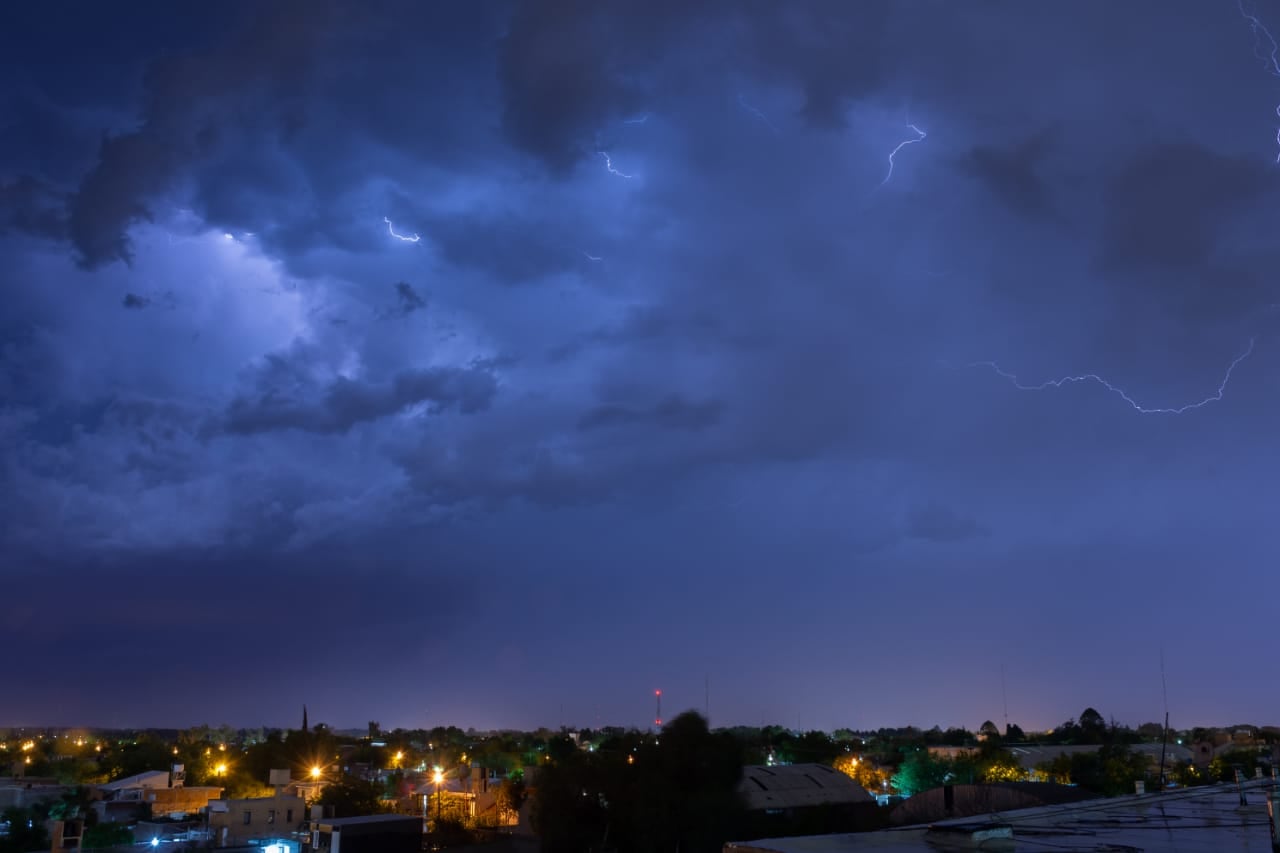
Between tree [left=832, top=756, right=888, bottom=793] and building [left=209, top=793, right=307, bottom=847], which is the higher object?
building [left=209, top=793, right=307, bottom=847]

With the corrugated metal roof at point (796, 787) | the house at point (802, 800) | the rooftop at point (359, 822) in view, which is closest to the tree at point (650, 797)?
the house at point (802, 800)

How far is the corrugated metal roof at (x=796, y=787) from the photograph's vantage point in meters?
38.9

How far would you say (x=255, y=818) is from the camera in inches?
1483

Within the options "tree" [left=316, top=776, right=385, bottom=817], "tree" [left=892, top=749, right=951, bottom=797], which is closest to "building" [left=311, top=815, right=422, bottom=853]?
"tree" [left=316, top=776, right=385, bottom=817]

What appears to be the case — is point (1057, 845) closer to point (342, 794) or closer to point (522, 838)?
point (522, 838)

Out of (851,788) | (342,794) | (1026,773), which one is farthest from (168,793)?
(1026,773)

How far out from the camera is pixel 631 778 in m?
34.5

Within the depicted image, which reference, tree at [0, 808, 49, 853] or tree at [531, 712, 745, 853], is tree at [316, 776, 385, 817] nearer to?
tree at [0, 808, 49, 853]

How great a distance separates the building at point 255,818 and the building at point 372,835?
4.44 m

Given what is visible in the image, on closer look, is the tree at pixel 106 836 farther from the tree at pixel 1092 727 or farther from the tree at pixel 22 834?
the tree at pixel 1092 727

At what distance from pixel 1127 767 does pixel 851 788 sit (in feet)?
74.3

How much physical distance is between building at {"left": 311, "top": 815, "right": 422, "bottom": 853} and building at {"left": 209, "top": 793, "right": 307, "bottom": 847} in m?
4.44

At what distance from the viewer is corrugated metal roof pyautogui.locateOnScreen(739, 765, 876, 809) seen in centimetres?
3894

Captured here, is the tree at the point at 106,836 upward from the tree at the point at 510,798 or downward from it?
upward
